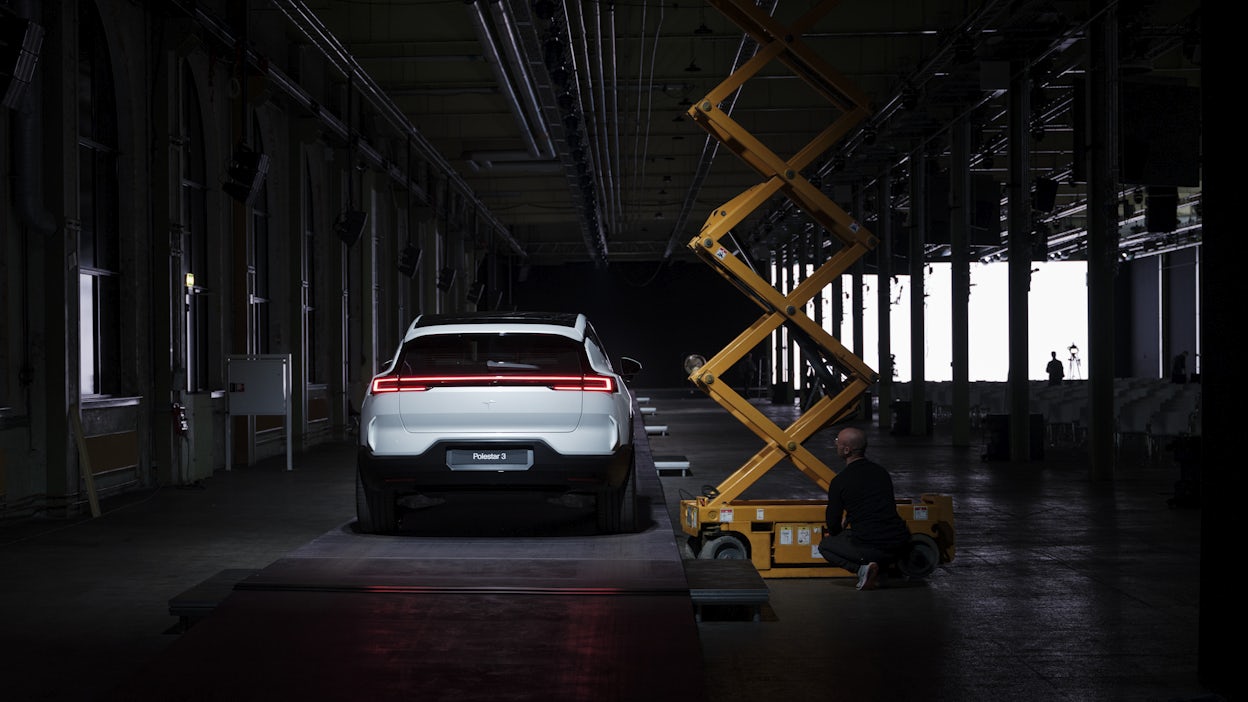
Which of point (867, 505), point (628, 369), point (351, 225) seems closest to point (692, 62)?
point (351, 225)

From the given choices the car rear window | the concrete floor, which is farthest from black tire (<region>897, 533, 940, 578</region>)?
the car rear window

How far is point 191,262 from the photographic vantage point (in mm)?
17078

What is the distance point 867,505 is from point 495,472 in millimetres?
2410

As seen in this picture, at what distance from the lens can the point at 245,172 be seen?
52.2 ft

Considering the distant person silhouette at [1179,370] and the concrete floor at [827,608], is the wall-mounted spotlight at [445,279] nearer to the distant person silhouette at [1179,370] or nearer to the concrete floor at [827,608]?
the concrete floor at [827,608]

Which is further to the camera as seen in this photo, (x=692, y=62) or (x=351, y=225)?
(x=351, y=225)

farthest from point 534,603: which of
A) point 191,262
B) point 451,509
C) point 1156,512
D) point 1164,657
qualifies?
point 191,262

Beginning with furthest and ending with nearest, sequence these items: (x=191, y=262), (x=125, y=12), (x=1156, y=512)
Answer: (x=191, y=262) < (x=125, y=12) < (x=1156, y=512)

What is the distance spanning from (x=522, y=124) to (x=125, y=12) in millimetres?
11501

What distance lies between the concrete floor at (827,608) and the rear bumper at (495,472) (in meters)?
0.53

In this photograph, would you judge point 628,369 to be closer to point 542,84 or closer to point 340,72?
point 542,84

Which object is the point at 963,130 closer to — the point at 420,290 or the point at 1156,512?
the point at 1156,512

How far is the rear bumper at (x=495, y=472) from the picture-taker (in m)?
7.66

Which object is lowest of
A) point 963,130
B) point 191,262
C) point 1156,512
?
point 1156,512
